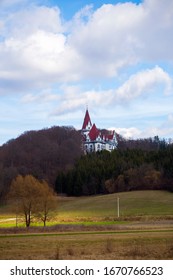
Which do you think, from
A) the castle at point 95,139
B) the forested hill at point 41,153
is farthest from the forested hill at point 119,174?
the castle at point 95,139

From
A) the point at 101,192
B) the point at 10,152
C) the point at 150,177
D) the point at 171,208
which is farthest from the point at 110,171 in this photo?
the point at 10,152

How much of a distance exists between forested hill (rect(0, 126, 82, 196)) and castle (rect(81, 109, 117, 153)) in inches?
150

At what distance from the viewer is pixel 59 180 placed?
409 feet

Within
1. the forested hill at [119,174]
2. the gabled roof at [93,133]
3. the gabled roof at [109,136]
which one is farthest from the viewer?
the gabled roof at [109,136]

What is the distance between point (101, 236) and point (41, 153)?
137m

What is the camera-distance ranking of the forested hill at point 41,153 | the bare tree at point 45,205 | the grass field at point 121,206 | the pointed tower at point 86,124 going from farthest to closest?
the pointed tower at point 86,124
the forested hill at point 41,153
the grass field at point 121,206
the bare tree at point 45,205

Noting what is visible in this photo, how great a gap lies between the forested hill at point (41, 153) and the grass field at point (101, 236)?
1902 inches

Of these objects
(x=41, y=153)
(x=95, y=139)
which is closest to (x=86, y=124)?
(x=95, y=139)

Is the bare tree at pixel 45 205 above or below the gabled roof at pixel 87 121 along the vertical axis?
below

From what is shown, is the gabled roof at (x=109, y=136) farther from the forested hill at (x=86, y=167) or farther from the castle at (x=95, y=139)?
the forested hill at (x=86, y=167)

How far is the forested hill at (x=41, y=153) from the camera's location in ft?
493

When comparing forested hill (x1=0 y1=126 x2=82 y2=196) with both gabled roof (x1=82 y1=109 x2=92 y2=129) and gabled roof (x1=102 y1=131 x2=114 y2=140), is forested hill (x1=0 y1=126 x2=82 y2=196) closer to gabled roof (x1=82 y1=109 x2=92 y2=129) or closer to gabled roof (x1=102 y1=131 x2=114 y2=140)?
gabled roof (x1=82 y1=109 x2=92 y2=129)

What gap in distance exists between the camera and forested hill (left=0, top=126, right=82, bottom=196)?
150m

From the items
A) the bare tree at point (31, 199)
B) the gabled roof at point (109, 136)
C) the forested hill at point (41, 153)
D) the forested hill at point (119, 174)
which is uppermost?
the gabled roof at point (109, 136)
